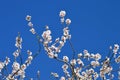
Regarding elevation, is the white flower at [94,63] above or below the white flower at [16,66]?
above

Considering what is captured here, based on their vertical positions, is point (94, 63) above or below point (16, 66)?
above

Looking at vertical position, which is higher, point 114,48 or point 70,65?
point 114,48

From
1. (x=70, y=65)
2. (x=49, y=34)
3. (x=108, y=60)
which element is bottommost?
(x=70, y=65)

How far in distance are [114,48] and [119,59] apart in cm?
42

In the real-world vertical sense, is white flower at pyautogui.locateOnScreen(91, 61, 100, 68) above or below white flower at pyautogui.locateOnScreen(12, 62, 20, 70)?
above

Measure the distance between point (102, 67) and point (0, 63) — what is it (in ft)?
9.19

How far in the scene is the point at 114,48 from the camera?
41.0ft

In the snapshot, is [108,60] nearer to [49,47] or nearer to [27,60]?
[49,47]

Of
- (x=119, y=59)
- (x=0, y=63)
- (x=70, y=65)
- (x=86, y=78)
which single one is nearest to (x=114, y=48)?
(x=119, y=59)

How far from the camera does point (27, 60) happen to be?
12.7 meters

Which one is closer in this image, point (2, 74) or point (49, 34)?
point (2, 74)

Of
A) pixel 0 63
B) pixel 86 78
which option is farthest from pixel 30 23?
pixel 86 78

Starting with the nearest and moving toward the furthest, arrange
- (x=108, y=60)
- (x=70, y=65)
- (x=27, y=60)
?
1. (x=70, y=65)
2. (x=108, y=60)
3. (x=27, y=60)

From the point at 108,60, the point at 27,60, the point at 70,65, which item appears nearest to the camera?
the point at 70,65
